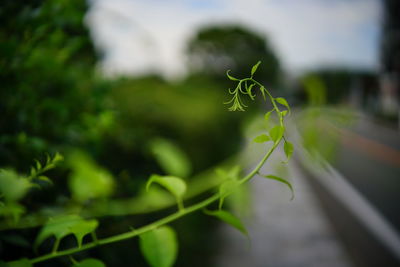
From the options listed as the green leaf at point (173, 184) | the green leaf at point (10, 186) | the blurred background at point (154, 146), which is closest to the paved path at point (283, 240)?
Result: the blurred background at point (154, 146)

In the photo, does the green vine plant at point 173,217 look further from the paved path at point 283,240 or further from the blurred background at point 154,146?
the paved path at point 283,240

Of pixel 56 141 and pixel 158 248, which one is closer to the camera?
pixel 158 248

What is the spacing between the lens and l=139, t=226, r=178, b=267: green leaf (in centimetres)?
43

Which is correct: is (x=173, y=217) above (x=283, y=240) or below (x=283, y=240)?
above

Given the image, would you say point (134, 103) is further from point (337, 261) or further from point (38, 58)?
point (337, 261)

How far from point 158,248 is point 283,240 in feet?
12.6

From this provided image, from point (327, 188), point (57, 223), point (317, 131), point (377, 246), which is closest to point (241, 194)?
point (317, 131)

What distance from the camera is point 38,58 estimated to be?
797 millimetres

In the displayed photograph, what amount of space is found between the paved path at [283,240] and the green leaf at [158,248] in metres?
2.25

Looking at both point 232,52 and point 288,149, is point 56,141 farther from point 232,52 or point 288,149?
point 232,52

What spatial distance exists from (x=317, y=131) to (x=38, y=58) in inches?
28.3

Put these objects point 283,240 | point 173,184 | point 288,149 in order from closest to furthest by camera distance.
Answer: point 288,149, point 173,184, point 283,240

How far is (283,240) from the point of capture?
389cm

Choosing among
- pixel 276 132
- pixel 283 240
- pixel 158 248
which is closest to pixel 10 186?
pixel 158 248
